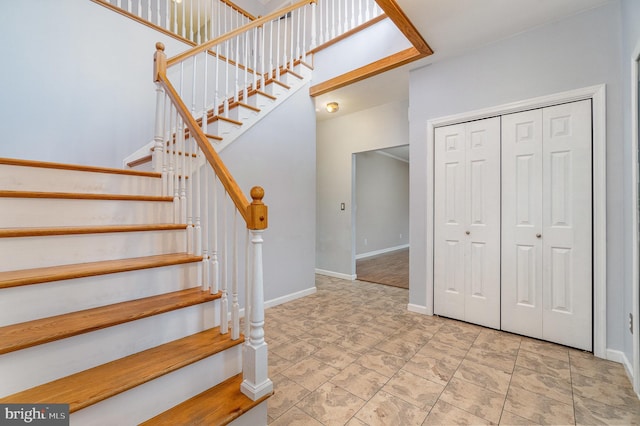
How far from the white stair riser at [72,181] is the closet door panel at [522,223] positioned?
3026 millimetres

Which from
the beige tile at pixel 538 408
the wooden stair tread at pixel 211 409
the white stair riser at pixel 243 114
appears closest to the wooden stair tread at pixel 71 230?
the wooden stair tread at pixel 211 409

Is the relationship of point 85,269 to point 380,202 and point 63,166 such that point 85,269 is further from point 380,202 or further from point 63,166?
point 380,202

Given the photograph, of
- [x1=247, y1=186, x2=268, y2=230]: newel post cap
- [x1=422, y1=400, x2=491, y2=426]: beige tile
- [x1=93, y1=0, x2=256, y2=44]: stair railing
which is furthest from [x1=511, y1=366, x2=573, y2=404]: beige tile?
[x1=93, y1=0, x2=256, y2=44]: stair railing

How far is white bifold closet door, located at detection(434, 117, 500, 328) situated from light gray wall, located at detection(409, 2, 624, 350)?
0.56 ft

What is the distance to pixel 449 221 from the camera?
9.07 ft

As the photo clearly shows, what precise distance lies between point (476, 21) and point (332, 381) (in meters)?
2.94

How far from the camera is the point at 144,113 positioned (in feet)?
10.7

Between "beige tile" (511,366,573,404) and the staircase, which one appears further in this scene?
"beige tile" (511,366,573,404)

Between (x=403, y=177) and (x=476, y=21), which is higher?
(x=476, y=21)

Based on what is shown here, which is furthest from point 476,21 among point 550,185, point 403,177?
point 403,177

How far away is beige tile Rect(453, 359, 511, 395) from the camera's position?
5.60 feet

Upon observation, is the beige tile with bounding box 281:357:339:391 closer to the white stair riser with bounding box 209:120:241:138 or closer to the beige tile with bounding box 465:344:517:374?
the beige tile with bounding box 465:344:517:374

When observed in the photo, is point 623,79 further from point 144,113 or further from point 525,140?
point 144,113

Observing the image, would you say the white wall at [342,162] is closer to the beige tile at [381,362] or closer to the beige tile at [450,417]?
the beige tile at [381,362]
